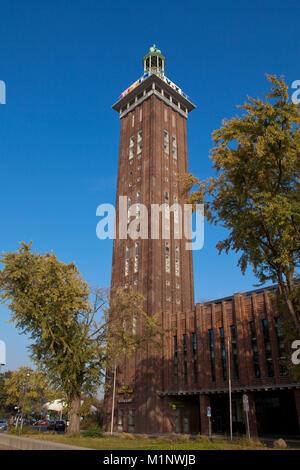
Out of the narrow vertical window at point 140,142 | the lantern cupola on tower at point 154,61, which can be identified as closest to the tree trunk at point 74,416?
the narrow vertical window at point 140,142

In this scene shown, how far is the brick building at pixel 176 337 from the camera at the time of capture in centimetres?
3838

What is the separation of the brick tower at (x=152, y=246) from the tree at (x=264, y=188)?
2953cm

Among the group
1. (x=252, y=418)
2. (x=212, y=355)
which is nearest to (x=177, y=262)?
(x=212, y=355)

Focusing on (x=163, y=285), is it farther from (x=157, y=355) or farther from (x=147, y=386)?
(x=147, y=386)

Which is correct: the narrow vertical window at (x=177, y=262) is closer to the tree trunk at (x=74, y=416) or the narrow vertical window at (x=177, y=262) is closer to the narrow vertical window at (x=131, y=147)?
the narrow vertical window at (x=131, y=147)

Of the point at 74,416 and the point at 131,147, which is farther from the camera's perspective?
the point at 131,147

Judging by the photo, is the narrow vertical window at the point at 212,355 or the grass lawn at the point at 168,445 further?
the narrow vertical window at the point at 212,355

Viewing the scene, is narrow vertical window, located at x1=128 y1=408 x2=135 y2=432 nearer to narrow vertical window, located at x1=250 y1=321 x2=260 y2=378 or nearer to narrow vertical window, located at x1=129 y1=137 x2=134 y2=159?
narrow vertical window, located at x1=250 y1=321 x2=260 y2=378

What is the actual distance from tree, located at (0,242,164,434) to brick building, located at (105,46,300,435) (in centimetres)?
1044

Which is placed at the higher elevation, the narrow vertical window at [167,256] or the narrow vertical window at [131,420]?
the narrow vertical window at [167,256]

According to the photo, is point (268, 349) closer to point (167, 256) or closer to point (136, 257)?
point (167, 256)

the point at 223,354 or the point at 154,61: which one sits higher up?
the point at 154,61

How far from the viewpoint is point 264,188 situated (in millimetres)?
19531

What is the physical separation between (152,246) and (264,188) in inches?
1400
